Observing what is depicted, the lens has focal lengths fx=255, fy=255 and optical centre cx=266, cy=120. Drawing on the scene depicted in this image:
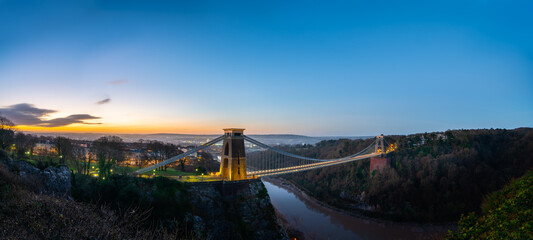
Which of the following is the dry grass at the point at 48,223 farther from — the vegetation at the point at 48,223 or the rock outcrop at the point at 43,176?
the rock outcrop at the point at 43,176

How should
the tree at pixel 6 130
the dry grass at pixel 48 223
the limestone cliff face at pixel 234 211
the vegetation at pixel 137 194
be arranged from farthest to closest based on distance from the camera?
the tree at pixel 6 130 < the limestone cliff face at pixel 234 211 < the vegetation at pixel 137 194 < the dry grass at pixel 48 223

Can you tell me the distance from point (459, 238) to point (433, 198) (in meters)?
17.7

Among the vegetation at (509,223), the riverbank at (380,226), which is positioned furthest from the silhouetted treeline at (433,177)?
the vegetation at (509,223)

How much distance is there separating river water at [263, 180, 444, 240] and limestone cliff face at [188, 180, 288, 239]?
5.50m

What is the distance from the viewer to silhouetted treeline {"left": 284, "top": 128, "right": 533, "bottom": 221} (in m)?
22.0

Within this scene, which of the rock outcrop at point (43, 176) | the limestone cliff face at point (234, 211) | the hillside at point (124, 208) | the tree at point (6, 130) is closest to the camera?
the hillside at point (124, 208)

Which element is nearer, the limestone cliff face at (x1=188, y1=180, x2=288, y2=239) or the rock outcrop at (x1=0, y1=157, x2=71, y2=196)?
the rock outcrop at (x1=0, y1=157, x2=71, y2=196)

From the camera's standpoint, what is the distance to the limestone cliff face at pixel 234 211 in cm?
1311

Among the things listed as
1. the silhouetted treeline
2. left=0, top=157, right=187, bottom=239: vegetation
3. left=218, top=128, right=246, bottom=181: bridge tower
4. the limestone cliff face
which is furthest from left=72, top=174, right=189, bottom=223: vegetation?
the silhouetted treeline

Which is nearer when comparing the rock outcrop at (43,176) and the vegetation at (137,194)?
the rock outcrop at (43,176)

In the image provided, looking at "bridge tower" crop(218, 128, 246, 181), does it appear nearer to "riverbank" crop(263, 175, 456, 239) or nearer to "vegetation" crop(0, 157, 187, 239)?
"vegetation" crop(0, 157, 187, 239)

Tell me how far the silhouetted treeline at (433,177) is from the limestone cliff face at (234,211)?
11906 millimetres

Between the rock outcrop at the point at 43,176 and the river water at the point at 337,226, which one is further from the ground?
the rock outcrop at the point at 43,176

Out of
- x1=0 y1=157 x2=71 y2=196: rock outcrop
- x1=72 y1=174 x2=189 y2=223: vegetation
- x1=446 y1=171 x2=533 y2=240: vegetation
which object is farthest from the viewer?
x1=72 y1=174 x2=189 y2=223: vegetation
